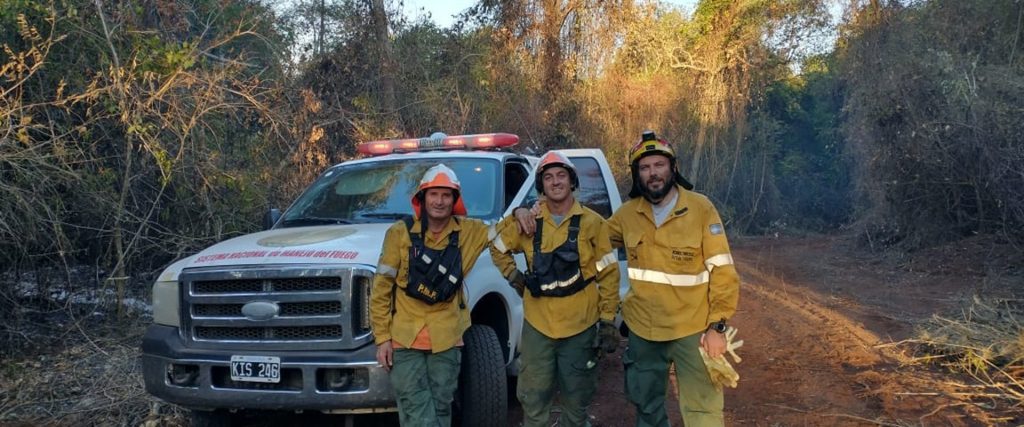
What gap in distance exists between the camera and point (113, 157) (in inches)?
→ 295

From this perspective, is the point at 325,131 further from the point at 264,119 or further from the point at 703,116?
the point at 703,116

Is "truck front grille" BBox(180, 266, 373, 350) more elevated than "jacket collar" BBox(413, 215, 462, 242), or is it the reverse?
"jacket collar" BBox(413, 215, 462, 242)

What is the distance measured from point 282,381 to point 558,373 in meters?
1.44

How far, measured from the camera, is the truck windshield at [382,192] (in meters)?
5.25

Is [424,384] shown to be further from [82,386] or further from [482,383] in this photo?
[82,386]

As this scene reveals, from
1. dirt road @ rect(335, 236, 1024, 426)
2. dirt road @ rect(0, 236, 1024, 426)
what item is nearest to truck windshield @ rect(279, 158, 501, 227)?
dirt road @ rect(0, 236, 1024, 426)

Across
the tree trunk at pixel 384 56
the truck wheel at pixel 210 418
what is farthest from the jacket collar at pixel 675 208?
the tree trunk at pixel 384 56

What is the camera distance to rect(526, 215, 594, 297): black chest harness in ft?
12.9

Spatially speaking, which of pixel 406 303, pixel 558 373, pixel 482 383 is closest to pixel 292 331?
pixel 406 303

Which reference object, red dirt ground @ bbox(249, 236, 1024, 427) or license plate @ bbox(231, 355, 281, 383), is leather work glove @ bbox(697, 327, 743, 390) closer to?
red dirt ground @ bbox(249, 236, 1024, 427)

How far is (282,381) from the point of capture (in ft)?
13.6

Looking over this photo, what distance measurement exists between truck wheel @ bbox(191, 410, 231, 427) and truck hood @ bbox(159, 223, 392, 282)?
897mm

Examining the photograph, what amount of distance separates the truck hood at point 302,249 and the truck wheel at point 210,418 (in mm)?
897

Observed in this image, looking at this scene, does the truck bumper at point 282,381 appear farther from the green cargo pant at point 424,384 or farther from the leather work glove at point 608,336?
the leather work glove at point 608,336
